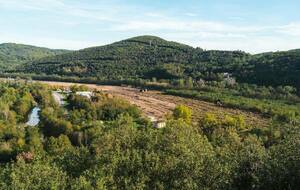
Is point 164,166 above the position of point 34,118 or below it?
above

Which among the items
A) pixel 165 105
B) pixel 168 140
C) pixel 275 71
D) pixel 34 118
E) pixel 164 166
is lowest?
pixel 165 105

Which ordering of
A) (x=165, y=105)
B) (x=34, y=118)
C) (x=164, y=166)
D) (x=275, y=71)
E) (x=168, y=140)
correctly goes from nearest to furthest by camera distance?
(x=164, y=166), (x=168, y=140), (x=34, y=118), (x=165, y=105), (x=275, y=71)

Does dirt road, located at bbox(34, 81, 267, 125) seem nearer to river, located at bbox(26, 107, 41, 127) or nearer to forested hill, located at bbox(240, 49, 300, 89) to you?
forested hill, located at bbox(240, 49, 300, 89)

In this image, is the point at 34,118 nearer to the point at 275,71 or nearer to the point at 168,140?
the point at 168,140

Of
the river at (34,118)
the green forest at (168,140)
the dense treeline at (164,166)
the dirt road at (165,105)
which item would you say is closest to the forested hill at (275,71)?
the green forest at (168,140)

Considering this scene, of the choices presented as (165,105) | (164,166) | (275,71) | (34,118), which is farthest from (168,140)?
(275,71)

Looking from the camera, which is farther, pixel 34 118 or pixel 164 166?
pixel 34 118

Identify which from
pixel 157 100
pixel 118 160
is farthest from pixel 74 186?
pixel 157 100

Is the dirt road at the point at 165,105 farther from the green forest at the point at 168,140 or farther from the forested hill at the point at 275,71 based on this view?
the forested hill at the point at 275,71

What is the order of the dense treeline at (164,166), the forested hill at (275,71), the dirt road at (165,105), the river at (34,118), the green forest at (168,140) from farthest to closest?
the forested hill at (275,71) → the dirt road at (165,105) → the river at (34,118) → the green forest at (168,140) → the dense treeline at (164,166)
